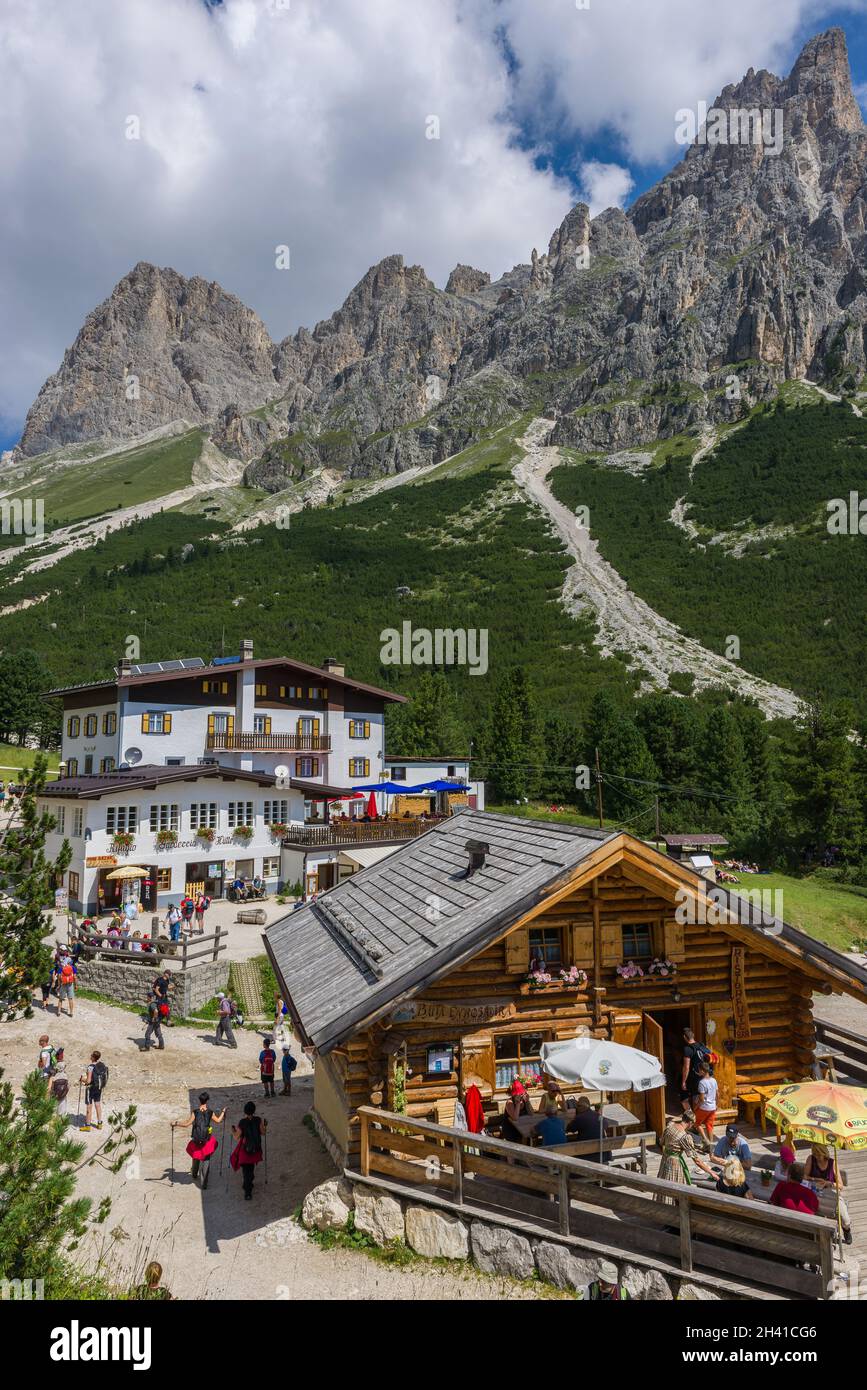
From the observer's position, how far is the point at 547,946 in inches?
464

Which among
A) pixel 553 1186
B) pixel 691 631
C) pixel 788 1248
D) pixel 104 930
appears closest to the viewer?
pixel 788 1248

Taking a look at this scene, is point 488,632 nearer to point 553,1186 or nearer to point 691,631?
point 691,631

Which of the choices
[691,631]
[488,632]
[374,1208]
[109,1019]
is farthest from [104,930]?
[691,631]

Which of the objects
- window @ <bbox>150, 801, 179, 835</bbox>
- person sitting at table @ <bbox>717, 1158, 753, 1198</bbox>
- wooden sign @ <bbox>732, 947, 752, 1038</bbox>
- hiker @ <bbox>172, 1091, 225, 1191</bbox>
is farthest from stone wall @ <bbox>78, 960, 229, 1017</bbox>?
person sitting at table @ <bbox>717, 1158, 753, 1198</bbox>

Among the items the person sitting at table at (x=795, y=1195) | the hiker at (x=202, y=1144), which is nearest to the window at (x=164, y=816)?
the hiker at (x=202, y=1144)

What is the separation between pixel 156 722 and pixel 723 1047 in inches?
1535

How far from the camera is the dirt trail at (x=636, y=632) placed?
278 feet

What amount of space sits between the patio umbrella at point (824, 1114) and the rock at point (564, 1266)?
2.83m

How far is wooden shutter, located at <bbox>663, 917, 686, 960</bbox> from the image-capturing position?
1180 centimetres

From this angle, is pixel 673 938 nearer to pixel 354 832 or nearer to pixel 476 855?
pixel 476 855

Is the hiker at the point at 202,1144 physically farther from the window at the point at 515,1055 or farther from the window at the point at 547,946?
the window at the point at 547,946

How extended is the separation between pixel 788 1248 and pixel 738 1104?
4311 millimetres

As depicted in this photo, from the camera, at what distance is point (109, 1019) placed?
76.6ft

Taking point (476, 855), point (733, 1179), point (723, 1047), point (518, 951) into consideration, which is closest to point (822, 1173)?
point (733, 1179)
